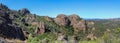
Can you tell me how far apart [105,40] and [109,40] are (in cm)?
51

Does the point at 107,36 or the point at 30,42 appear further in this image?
the point at 107,36

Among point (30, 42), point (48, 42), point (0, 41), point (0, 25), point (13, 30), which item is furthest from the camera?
point (13, 30)

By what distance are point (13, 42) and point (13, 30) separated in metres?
14.4

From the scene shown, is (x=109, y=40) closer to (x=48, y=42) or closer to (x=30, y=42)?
(x=48, y=42)

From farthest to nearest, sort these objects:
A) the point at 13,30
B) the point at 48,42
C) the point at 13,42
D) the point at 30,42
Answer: the point at 13,30 → the point at 48,42 → the point at 30,42 → the point at 13,42

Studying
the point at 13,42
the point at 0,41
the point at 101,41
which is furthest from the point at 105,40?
the point at 0,41

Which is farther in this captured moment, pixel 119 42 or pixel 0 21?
pixel 0 21

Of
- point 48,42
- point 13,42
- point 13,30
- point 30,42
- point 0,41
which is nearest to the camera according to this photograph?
point 0,41

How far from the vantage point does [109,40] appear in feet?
95.8

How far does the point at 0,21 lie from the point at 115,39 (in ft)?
44.0

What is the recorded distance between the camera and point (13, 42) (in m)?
23.8

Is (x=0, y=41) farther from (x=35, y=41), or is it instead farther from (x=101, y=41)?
(x=101, y=41)

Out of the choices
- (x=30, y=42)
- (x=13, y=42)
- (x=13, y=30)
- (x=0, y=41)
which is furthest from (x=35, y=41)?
(x=13, y=30)

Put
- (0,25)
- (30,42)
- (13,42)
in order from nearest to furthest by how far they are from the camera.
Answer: (13,42) < (30,42) < (0,25)
